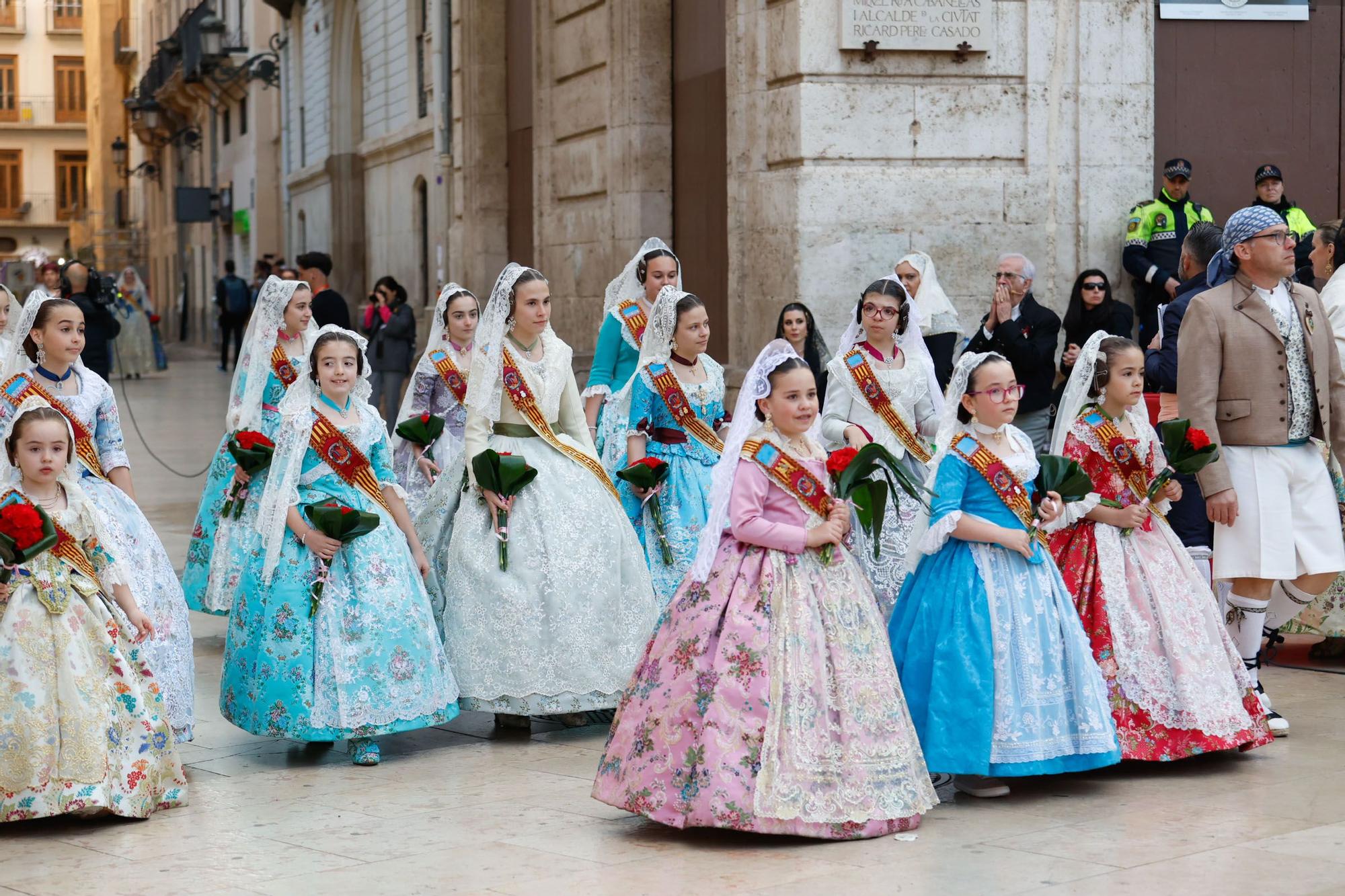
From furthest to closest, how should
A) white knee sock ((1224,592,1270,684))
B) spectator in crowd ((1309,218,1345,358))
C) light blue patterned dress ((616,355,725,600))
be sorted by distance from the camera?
1. spectator in crowd ((1309,218,1345,358))
2. light blue patterned dress ((616,355,725,600))
3. white knee sock ((1224,592,1270,684))

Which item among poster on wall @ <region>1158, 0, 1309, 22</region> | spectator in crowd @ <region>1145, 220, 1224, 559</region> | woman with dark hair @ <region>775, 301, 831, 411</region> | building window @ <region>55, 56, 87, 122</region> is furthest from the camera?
building window @ <region>55, 56, 87, 122</region>

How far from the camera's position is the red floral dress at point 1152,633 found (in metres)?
6.48

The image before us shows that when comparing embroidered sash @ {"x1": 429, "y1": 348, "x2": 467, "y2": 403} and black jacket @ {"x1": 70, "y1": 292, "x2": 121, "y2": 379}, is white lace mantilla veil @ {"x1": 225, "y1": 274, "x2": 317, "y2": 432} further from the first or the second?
black jacket @ {"x1": 70, "y1": 292, "x2": 121, "y2": 379}

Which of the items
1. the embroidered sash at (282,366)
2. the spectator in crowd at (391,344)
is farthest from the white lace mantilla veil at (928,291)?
the spectator in crowd at (391,344)

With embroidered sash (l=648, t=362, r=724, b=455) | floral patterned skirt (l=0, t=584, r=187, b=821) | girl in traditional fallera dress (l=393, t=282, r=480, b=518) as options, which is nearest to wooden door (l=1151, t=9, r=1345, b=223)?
girl in traditional fallera dress (l=393, t=282, r=480, b=518)

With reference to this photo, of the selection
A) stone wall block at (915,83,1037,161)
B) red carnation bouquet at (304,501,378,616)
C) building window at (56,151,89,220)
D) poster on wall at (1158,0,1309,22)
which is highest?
building window at (56,151,89,220)

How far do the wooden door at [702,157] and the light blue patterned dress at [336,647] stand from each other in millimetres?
6026

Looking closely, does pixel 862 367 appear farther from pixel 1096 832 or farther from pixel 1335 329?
pixel 1096 832

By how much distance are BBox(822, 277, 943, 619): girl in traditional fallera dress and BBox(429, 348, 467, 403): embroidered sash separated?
6.58 feet

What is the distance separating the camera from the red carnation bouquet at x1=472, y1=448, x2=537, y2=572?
7.31 metres

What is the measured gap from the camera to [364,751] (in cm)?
694

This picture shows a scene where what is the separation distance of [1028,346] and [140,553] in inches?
194

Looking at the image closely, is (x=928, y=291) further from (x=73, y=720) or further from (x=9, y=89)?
(x=9, y=89)

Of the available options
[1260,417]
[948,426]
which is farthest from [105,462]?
[1260,417]
